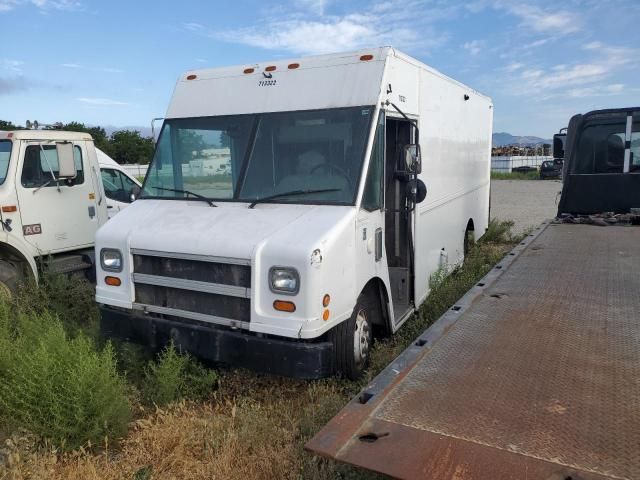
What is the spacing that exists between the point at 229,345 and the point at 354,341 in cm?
102

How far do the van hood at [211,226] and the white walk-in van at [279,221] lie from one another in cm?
1

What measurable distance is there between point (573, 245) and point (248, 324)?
163 inches

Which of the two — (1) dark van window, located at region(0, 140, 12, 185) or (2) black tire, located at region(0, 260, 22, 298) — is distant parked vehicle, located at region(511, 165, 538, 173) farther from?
(2) black tire, located at region(0, 260, 22, 298)

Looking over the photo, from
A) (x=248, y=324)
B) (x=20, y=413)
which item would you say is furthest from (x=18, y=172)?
(x=248, y=324)

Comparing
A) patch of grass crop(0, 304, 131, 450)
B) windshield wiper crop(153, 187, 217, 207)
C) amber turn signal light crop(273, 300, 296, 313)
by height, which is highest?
windshield wiper crop(153, 187, 217, 207)

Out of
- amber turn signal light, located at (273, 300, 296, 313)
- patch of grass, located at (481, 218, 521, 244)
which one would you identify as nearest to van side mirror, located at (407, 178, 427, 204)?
amber turn signal light, located at (273, 300, 296, 313)

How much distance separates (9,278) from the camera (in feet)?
21.0

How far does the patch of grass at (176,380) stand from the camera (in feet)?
13.1

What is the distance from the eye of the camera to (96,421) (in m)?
3.53

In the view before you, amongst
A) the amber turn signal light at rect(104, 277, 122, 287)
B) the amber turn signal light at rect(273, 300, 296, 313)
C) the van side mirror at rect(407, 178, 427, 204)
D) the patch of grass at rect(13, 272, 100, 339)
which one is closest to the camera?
the amber turn signal light at rect(273, 300, 296, 313)

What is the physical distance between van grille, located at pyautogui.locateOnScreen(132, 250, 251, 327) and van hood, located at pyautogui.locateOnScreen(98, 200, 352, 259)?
80mm

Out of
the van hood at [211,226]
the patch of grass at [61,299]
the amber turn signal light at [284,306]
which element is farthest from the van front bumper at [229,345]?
the patch of grass at [61,299]

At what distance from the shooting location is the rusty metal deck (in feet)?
6.59

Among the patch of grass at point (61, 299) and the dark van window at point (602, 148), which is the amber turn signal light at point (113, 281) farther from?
the dark van window at point (602, 148)
